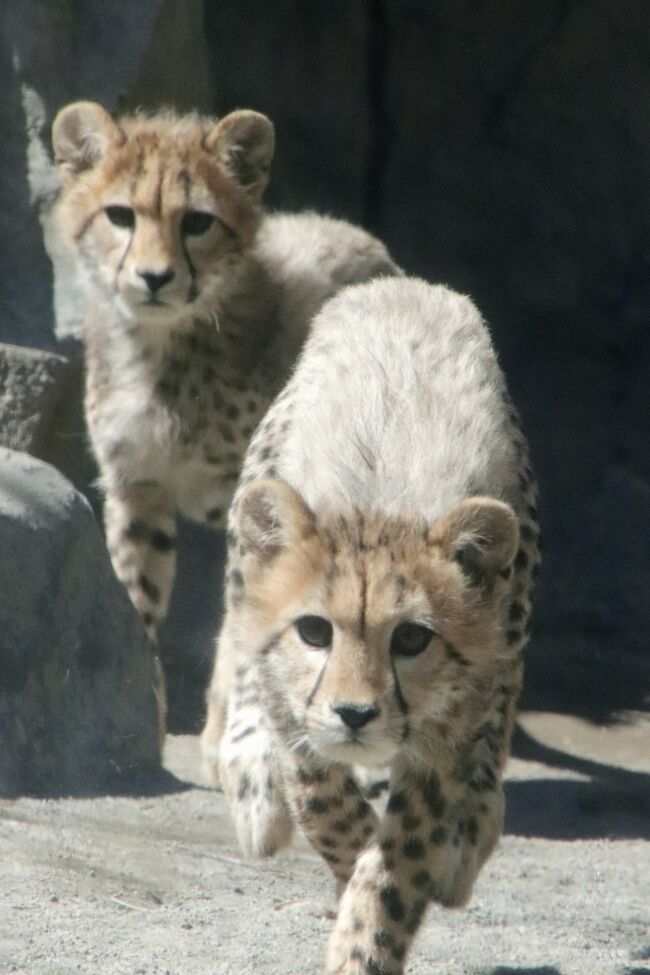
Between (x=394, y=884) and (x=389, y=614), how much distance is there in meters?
0.64

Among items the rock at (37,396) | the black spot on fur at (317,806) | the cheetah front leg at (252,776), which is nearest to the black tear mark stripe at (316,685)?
the black spot on fur at (317,806)

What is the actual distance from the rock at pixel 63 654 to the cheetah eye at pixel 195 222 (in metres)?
1.04

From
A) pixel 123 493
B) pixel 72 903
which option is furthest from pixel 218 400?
pixel 72 903

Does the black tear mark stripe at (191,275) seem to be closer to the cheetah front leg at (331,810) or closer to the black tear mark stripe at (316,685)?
the cheetah front leg at (331,810)

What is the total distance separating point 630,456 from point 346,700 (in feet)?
18.4

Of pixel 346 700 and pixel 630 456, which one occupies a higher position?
pixel 630 456

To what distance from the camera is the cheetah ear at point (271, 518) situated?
358 cm

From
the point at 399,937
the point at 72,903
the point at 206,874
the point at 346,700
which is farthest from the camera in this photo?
the point at 206,874

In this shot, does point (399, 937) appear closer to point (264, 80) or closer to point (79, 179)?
point (79, 179)

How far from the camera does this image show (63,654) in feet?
17.3

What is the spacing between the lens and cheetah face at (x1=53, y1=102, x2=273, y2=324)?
591 centimetres

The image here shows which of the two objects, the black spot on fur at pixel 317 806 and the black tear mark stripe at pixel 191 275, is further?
the black tear mark stripe at pixel 191 275

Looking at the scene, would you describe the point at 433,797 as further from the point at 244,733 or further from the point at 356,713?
the point at 244,733

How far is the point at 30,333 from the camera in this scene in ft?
22.0
